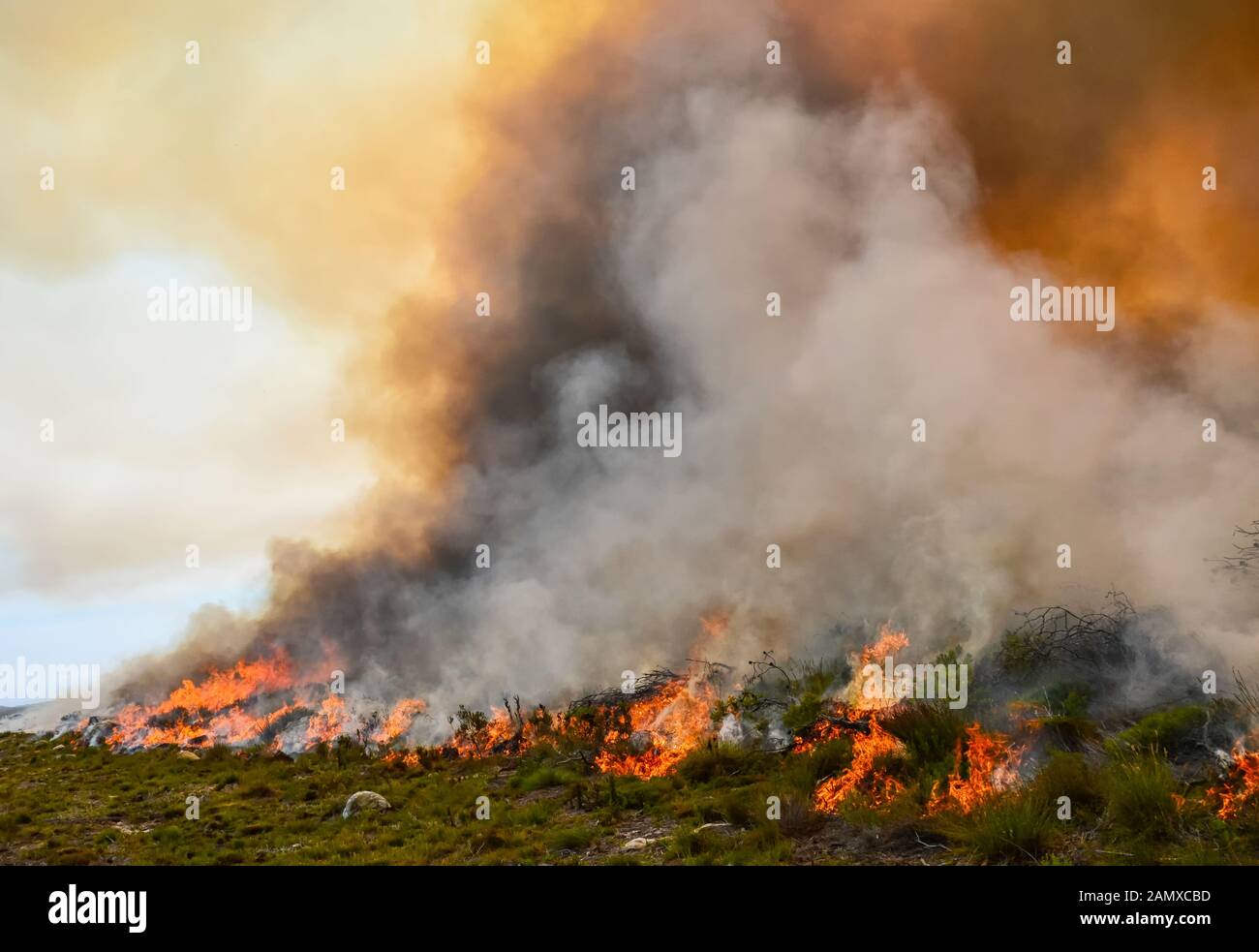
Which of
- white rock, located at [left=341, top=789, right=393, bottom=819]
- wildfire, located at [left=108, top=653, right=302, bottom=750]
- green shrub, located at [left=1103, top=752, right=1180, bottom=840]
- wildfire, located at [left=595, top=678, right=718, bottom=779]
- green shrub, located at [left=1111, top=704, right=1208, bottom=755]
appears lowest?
wildfire, located at [left=108, top=653, right=302, bottom=750]

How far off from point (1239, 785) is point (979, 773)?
12.5 feet

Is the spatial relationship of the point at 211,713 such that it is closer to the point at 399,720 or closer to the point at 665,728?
the point at 399,720

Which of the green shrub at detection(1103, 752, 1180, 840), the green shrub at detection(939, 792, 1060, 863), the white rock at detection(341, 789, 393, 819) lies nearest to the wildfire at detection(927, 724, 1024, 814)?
the green shrub at detection(939, 792, 1060, 863)

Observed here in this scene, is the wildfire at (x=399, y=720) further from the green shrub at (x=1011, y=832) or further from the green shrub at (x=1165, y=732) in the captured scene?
the green shrub at (x=1165, y=732)

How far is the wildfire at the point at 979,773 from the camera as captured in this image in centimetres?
1184

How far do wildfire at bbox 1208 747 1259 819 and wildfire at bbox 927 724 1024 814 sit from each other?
2.87m

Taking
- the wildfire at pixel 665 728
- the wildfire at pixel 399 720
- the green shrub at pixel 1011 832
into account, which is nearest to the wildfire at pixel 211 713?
the wildfire at pixel 399 720

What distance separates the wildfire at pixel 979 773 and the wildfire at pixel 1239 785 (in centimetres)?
287

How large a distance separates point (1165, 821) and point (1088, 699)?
4059 millimetres

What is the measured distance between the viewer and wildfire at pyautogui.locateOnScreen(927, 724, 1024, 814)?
38.8 ft

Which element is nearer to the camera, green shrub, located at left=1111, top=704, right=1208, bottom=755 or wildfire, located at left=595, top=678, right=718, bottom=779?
green shrub, located at left=1111, top=704, right=1208, bottom=755

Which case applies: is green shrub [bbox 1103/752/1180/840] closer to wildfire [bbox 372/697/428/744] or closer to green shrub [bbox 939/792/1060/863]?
green shrub [bbox 939/792/1060/863]

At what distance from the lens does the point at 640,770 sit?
58.1ft
